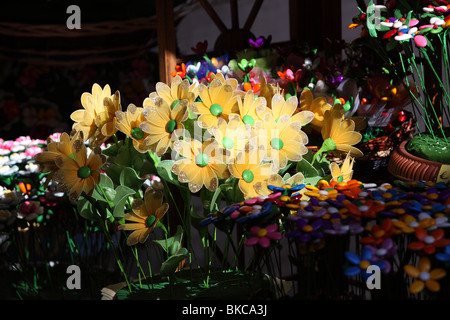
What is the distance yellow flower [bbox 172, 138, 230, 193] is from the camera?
78 centimetres

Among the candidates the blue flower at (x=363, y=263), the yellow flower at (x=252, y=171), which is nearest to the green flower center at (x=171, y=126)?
the yellow flower at (x=252, y=171)

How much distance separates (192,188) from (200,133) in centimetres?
10

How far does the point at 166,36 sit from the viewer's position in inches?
53.9

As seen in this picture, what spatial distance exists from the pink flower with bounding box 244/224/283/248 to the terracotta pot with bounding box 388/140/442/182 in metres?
0.40

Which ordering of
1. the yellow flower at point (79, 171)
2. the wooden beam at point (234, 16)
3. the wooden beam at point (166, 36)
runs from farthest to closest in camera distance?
the wooden beam at point (234, 16) < the wooden beam at point (166, 36) < the yellow flower at point (79, 171)

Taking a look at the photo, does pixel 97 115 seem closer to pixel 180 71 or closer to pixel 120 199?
pixel 120 199

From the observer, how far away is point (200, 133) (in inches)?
33.1

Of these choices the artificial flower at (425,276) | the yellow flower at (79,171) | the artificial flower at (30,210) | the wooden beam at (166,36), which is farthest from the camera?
the wooden beam at (166,36)

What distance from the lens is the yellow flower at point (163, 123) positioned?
791 millimetres

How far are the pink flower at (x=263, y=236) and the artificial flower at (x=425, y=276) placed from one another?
0.53 feet

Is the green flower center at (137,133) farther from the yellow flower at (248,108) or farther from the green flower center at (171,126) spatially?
the yellow flower at (248,108)
